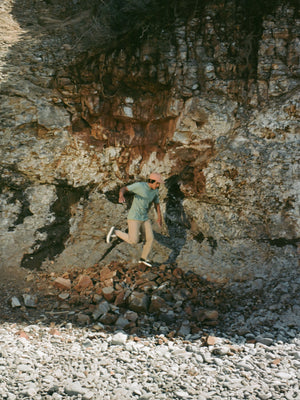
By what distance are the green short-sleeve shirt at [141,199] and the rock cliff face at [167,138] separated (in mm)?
500

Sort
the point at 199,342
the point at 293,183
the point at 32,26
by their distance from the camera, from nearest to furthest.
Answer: the point at 199,342 < the point at 293,183 < the point at 32,26

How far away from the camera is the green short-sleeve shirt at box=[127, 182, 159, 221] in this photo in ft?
19.4

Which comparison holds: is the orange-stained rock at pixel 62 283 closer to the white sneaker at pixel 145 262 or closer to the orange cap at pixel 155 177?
Answer: the white sneaker at pixel 145 262

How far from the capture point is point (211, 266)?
5961 millimetres

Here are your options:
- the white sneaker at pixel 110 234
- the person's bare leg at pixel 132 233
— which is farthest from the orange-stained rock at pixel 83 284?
the person's bare leg at pixel 132 233

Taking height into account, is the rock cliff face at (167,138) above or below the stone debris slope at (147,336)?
above

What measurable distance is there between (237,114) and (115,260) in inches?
130

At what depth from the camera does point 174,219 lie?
636 cm

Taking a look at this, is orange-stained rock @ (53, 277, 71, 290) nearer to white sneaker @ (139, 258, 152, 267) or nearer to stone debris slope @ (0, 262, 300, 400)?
stone debris slope @ (0, 262, 300, 400)

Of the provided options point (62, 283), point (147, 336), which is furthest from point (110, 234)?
point (147, 336)

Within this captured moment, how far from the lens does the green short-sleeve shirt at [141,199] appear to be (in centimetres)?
592

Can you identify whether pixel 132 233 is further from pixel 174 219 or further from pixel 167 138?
pixel 167 138

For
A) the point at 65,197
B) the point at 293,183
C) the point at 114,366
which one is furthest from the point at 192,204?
the point at 114,366

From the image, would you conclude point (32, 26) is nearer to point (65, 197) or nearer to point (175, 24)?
point (175, 24)
